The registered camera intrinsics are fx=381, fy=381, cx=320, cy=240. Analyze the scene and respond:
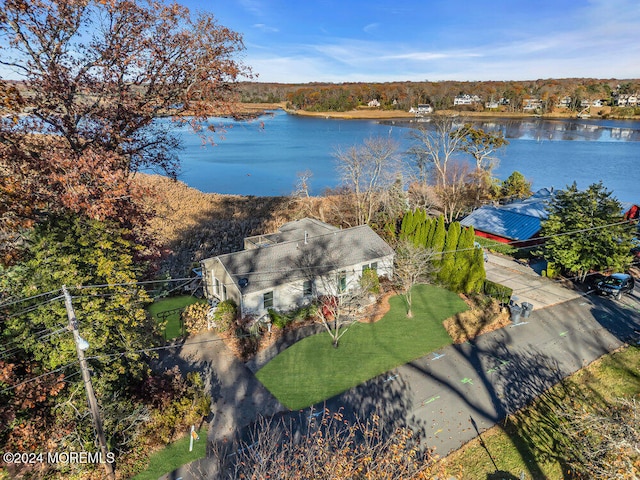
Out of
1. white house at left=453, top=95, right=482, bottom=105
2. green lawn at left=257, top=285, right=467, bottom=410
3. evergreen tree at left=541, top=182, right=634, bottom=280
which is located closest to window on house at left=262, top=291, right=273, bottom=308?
green lawn at left=257, top=285, right=467, bottom=410

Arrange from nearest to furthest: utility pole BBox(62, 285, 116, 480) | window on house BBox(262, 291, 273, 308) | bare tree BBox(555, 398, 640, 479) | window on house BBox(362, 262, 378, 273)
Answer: bare tree BBox(555, 398, 640, 479) < utility pole BBox(62, 285, 116, 480) < window on house BBox(262, 291, 273, 308) < window on house BBox(362, 262, 378, 273)

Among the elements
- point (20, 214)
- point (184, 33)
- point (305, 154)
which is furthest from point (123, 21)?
point (305, 154)

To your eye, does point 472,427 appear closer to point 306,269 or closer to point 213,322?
point 306,269

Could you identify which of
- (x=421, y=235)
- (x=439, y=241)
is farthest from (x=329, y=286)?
(x=421, y=235)

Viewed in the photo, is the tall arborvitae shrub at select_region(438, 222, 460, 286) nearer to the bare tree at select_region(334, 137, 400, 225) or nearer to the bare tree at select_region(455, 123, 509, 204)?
the bare tree at select_region(334, 137, 400, 225)

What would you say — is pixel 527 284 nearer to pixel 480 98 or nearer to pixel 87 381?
pixel 87 381
